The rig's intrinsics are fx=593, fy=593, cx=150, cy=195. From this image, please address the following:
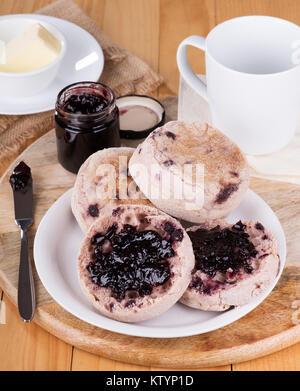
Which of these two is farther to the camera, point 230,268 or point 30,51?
point 30,51

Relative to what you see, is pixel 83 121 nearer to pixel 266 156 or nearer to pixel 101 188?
pixel 101 188

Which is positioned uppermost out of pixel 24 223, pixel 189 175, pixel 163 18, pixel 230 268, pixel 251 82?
pixel 251 82

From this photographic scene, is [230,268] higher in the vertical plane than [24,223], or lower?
higher

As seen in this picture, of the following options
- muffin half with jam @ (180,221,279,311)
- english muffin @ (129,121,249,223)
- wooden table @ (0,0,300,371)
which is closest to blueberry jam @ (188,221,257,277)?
muffin half with jam @ (180,221,279,311)

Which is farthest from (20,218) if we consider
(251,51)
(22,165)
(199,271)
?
(251,51)

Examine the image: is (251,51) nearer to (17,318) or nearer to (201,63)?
(201,63)

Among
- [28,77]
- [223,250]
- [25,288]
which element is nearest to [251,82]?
[223,250]

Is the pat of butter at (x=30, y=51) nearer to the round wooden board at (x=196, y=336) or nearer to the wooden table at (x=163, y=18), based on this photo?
the wooden table at (x=163, y=18)

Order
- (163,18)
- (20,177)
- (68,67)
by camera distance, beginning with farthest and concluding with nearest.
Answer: (163,18)
(68,67)
(20,177)
